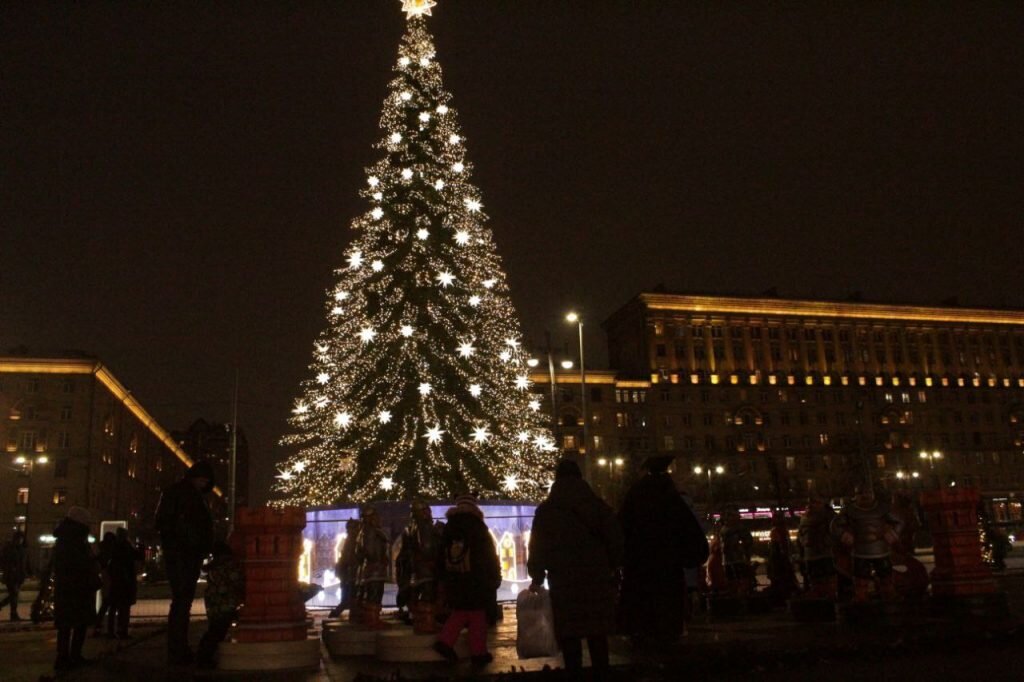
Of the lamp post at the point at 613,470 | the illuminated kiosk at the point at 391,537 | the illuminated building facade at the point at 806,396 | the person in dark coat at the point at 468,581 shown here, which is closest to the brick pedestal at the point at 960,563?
the person in dark coat at the point at 468,581

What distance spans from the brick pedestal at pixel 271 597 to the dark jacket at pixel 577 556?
362 centimetres

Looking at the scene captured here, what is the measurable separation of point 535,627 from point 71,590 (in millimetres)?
5477

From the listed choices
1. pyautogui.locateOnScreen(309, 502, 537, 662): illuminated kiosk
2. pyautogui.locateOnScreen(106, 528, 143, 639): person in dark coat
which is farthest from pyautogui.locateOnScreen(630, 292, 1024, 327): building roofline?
pyautogui.locateOnScreen(106, 528, 143, 639): person in dark coat

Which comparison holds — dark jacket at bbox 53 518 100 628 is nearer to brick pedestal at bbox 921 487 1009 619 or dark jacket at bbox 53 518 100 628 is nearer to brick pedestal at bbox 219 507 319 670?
brick pedestal at bbox 219 507 319 670

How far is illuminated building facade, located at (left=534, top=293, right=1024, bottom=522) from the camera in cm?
9762

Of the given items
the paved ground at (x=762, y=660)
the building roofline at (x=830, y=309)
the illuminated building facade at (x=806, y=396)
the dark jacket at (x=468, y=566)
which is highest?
the building roofline at (x=830, y=309)

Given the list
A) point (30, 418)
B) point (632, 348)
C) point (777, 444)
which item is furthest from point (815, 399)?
point (30, 418)

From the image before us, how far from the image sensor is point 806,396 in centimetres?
10550

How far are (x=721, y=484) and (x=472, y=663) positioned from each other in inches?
3197

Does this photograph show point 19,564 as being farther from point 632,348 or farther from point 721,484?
point 632,348

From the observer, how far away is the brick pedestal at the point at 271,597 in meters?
9.34

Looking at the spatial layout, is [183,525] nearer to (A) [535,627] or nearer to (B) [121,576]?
(A) [535,627]

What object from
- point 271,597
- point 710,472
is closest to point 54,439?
point 710,472

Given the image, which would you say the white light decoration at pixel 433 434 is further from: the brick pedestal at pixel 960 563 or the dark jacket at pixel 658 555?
the dark jacket at pixel 658 555
